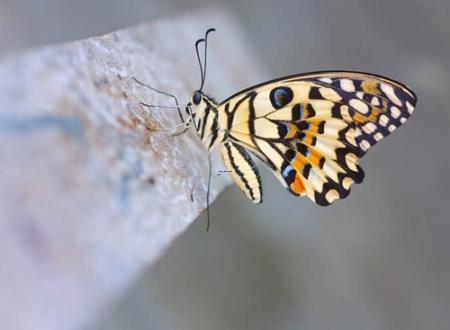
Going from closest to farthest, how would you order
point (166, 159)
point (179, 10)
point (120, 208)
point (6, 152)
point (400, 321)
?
point (6, 152)
point (120, 208)
point (166, 159)
point (400, 321)
point (179, 10)

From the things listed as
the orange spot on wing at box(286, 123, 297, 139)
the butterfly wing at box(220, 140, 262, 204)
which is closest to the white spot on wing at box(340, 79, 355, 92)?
the orange spot on wing at box(286, 123, 297, 139)

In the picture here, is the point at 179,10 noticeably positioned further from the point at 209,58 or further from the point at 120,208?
the point at 120,208

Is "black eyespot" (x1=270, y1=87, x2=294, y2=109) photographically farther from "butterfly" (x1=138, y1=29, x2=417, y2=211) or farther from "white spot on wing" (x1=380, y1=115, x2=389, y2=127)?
"white spot on wing" (x1=380, y1=115, x2=389, y2=127)

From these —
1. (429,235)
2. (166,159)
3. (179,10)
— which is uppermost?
(179,10)

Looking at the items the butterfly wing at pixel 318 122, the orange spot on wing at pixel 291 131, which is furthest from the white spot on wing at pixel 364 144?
the orange spot on wing at pixel 291 131

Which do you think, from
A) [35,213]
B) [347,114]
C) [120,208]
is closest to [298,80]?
[347,114]

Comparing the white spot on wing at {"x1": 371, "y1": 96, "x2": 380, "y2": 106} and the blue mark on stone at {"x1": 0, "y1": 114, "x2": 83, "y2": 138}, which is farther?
the white spot on wing at {"x1": 371, "y1": 96, "x2": 380, "y2": 106}
